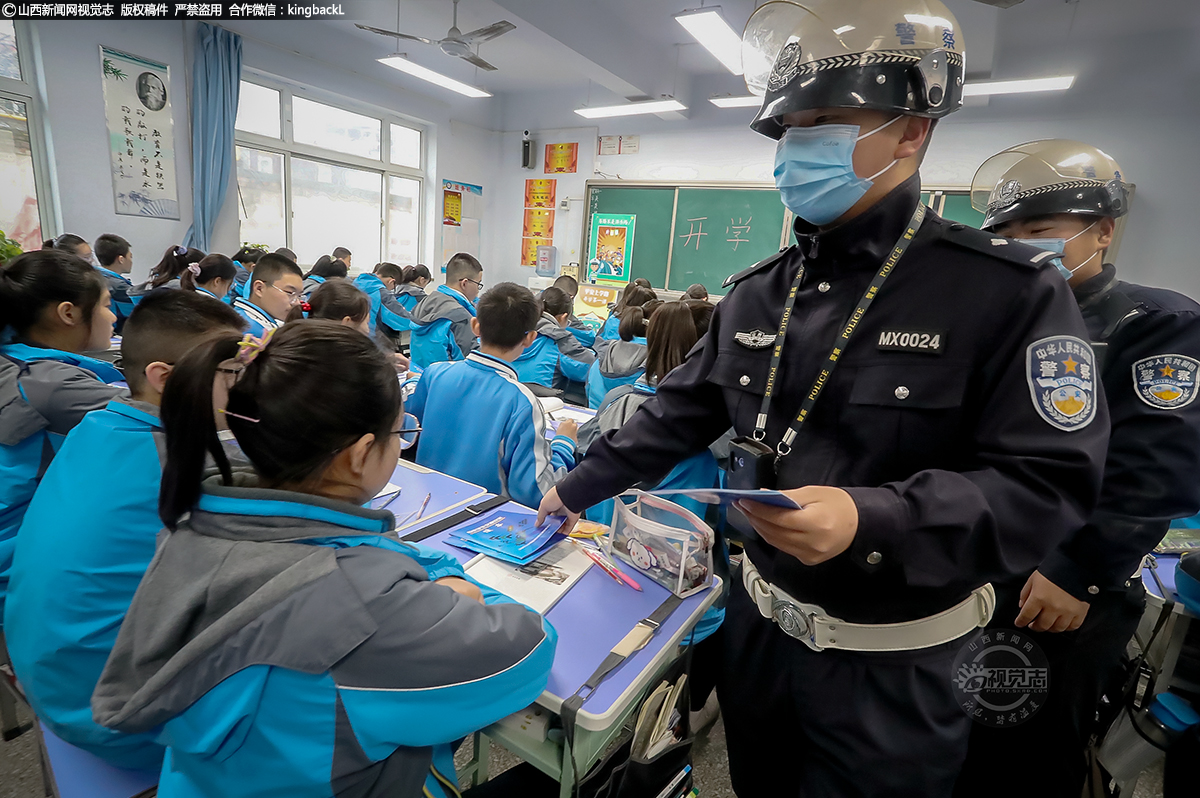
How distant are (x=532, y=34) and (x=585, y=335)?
10.4ft

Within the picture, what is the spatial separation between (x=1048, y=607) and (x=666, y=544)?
855 millimetres

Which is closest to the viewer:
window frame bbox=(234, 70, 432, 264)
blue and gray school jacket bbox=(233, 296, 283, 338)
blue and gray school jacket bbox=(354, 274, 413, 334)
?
blue and gray school jacket bbox=(233, 296, 283, 338)

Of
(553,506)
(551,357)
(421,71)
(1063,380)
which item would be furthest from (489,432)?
(421,71)

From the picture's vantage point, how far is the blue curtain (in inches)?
231

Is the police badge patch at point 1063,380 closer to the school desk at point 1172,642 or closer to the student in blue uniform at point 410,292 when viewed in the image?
the school desk at point 1172,642

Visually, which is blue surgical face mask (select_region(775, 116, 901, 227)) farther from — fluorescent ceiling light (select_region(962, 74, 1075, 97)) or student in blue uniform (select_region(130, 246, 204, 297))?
fluorescent ceiling light (select_region(962, 74, 1075, 97))

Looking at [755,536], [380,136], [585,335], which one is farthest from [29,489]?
[380,136]

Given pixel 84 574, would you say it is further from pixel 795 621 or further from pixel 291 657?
pixel 795 621

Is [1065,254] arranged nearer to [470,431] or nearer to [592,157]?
[470,431]

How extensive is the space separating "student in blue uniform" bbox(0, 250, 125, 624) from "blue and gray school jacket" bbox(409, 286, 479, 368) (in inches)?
99.6

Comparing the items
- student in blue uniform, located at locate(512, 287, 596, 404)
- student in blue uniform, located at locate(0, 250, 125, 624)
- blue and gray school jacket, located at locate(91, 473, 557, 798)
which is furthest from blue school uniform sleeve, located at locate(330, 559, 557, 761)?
student in blue uniform, located at locate(512, 287, 596, 404)

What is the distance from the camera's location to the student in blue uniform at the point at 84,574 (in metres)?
1.06

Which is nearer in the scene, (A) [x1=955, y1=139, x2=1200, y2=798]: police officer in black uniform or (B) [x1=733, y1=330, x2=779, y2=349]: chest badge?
(B) [x1=733, y1=330, x2=779, y2=349]: chest badge

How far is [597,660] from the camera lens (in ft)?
3.49
